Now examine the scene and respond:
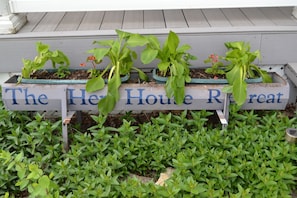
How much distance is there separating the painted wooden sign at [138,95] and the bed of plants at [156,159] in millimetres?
104

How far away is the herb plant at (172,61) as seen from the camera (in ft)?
8.17

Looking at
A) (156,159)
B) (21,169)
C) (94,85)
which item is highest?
(94,85)

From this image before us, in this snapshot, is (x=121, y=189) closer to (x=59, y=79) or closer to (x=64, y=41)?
(x=59, y=79)

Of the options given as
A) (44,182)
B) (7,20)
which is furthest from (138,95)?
(7,20)

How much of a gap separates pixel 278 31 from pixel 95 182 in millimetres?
1682

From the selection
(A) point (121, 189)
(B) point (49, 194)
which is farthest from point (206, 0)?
(B) point (49, 194)

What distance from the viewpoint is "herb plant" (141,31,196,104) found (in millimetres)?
2490

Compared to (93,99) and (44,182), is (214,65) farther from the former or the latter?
(44,182)

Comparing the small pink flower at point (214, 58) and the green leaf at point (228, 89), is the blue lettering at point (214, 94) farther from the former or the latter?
the small pink flower at point (214, 58)

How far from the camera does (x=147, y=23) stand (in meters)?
3.07

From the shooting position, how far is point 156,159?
2.37m

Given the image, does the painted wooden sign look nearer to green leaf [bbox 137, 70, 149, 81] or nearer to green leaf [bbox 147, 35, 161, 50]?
green leaf [bbox 137, 70, 149, 81]

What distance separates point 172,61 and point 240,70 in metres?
0.43

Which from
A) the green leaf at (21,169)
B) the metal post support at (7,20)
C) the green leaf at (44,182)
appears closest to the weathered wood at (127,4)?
the metal post support at (7,20)
